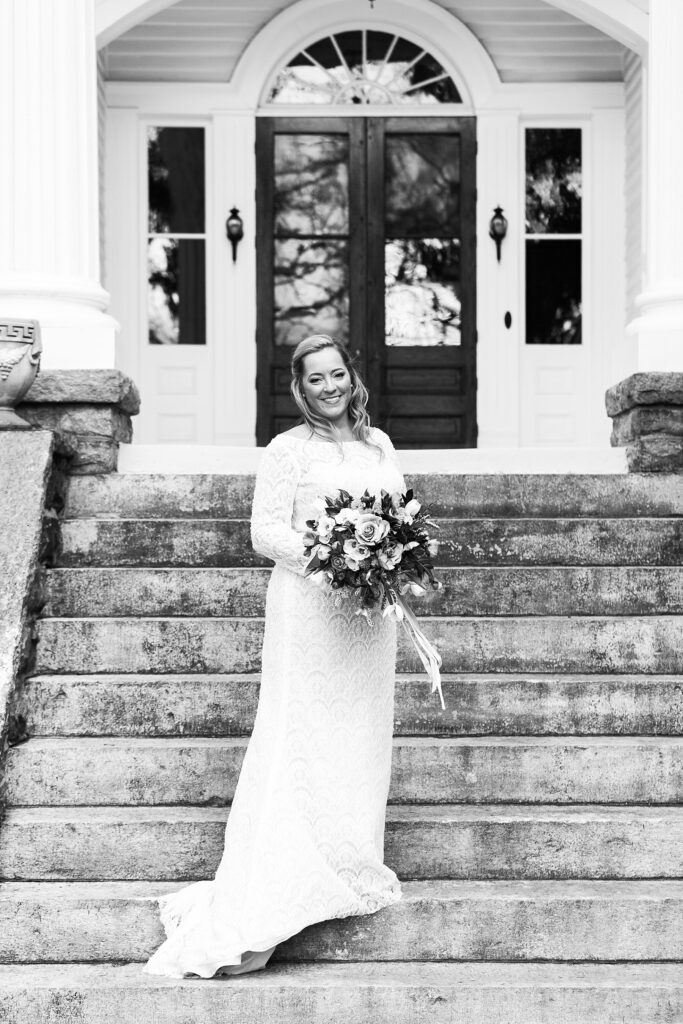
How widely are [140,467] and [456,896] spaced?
121 inches

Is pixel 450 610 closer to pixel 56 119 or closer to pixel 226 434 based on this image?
pixel 56 119

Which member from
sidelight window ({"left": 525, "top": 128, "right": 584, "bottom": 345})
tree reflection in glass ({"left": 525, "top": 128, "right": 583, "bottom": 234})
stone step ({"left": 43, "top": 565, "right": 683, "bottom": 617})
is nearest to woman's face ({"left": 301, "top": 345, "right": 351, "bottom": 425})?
stone step ({"left": 43, "top": 565, "right": 683, "bottom": 617})

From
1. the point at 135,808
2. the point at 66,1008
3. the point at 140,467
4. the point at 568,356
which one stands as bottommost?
the point at 66,1008

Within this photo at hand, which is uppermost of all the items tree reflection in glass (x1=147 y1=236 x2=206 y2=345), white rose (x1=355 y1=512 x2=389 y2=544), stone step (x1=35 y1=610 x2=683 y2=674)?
tree reflection in glass (x1=147 y1=236 x2=206 y2=345)

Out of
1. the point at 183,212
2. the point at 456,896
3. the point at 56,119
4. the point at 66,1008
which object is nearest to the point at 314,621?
the point at 456,896

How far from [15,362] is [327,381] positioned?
2.38m

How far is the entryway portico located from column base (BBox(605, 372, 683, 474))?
2486mm

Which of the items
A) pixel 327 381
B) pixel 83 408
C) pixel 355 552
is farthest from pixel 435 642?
pixel 83 408

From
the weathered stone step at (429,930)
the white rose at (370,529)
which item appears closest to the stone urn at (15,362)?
the weathered stone step at (429,930)

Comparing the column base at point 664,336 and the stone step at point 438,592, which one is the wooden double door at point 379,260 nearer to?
the column base at point 664,336

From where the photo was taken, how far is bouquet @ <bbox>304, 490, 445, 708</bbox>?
11.9 feet

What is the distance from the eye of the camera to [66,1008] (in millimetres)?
3715

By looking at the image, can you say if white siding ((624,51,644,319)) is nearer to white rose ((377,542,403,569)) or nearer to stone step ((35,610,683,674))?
stone step ((35,610,683,674))

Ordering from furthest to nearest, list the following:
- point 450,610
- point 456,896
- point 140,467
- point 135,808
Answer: point 140,467 < point 450,610 < point 135,808 < point 456,896
